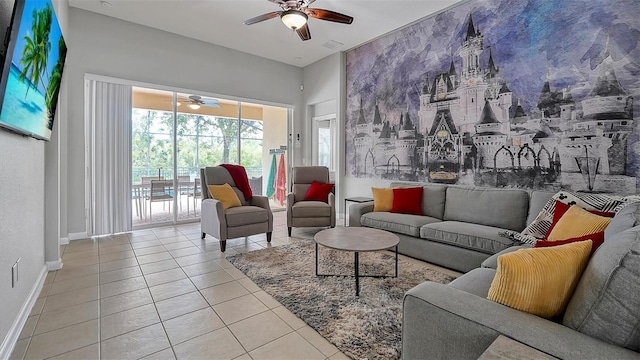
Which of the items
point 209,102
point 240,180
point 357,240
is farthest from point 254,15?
point 357,240

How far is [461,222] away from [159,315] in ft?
9.86

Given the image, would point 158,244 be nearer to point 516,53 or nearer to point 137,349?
point 137,349

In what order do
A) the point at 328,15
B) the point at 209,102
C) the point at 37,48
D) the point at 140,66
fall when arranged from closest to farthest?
1. the point at 37,48
2. the point at 328,15
3. the point at 140,66
4. the point at 209,102

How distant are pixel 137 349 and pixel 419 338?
161 centimetres

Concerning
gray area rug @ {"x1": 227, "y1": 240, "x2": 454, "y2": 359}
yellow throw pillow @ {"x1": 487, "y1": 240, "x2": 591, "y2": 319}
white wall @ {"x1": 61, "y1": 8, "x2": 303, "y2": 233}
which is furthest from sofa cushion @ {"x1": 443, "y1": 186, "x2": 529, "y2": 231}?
white wall @ {"x1": 61, "y1": 8, "x2": 303, "y2": 233}

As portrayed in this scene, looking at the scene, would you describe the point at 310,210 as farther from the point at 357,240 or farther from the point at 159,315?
the point at 159,315

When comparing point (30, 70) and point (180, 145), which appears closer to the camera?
point (30, 70)

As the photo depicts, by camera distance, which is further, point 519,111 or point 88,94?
point 88,94

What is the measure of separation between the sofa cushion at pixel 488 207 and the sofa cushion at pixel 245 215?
231 centimetres

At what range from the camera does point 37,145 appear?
2.38 meters

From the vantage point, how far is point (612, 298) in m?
0.84

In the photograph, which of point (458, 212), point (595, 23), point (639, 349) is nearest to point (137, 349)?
point (639, 349)

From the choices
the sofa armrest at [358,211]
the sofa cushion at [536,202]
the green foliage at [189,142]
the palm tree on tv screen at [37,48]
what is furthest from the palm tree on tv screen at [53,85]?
the sofa cushion at [536,202]

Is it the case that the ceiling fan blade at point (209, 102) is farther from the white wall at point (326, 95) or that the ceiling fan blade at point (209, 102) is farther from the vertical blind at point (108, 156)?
the white wall at point (326, 95)
